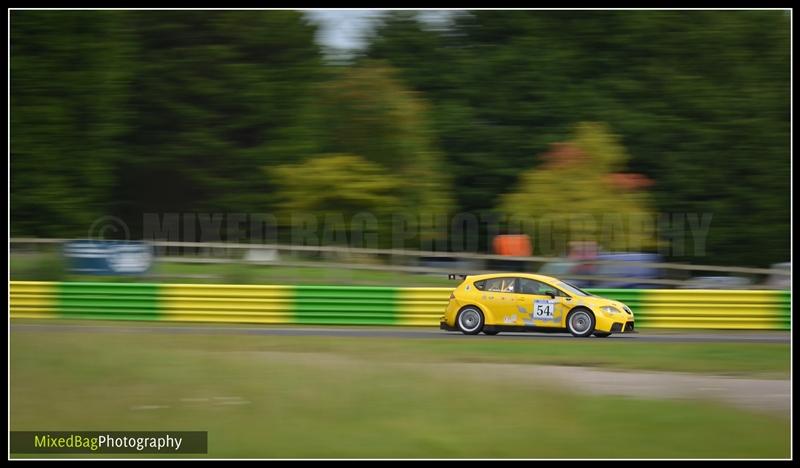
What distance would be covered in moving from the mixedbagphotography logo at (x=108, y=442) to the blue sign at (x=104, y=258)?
10.9 m

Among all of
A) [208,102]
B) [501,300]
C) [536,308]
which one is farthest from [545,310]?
[208,102]

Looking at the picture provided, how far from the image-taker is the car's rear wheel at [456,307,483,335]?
1492cm

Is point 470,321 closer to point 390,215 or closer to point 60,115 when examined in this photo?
point 390,215

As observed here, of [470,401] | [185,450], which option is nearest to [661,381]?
[470,401]

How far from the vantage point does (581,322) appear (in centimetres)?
1466

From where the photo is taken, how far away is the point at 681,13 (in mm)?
33125

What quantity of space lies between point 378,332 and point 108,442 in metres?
7.51

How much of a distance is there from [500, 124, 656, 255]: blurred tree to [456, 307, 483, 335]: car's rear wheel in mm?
12237

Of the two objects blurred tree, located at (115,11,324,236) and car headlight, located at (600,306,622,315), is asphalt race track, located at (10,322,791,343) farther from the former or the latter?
blurred tree, located at (115,11,324,236)

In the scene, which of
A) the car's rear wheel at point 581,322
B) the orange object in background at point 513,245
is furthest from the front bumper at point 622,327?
the orange object in background at point 513,245

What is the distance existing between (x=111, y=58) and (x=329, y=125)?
7.43m

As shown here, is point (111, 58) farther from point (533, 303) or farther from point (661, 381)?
point (661, 381)

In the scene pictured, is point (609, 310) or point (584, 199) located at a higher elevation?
point (584, 199)

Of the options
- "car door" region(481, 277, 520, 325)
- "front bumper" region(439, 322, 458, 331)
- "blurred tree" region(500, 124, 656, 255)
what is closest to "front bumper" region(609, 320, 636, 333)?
"car door" region(481, 277, 520, 325)
